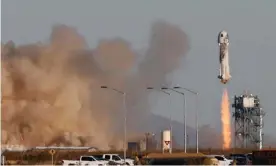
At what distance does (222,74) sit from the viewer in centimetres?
15375

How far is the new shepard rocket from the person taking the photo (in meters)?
154

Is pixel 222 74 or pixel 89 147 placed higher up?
pixel 222 74

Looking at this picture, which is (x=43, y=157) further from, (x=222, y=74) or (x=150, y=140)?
(x=150, y=140)

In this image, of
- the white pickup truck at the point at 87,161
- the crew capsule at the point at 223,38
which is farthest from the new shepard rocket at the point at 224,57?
the white pickup truck at the point at 87,161

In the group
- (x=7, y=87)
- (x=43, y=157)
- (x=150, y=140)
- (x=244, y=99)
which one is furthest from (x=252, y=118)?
(x=43, y=157)

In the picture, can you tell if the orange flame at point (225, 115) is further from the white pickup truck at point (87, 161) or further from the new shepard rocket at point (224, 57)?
the white pickup truck at point (87, 161)

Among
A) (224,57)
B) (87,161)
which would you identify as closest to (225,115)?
(224,57)

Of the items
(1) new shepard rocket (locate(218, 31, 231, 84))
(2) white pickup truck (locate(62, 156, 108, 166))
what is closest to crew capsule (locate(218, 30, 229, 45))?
(1) new shepard rocket (locate(218, 31, 231, 84))

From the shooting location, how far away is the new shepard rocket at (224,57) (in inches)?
6048

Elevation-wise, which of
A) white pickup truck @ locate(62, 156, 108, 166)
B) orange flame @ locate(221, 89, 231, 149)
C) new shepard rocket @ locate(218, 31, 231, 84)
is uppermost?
new shepard rocket @ locate(218, 31, 231, 84)

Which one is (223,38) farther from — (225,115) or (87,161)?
(87,161)

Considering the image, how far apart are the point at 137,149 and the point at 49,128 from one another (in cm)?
1877

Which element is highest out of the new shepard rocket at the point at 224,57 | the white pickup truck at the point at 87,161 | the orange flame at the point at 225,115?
the new shepard rocket at the point at 224,57

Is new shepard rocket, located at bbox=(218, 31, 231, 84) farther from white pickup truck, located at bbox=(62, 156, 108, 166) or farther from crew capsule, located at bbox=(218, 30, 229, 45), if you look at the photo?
white pickup truck, located at bbox=(62, 156, 108, 166)
